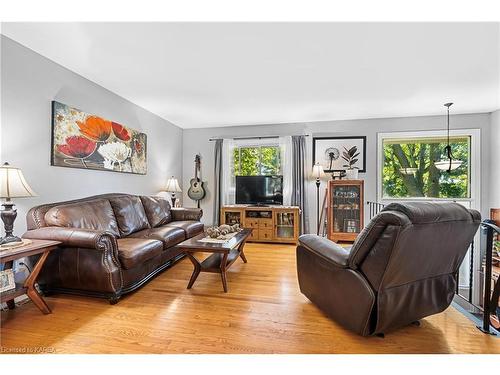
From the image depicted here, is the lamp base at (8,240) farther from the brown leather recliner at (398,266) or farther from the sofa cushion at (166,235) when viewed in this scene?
the brown leather recliner at (398,266)

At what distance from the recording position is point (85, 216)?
8.33 ft

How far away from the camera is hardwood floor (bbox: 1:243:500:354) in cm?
158

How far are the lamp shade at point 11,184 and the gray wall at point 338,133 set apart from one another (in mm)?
3471

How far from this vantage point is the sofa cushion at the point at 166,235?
9.31 feet

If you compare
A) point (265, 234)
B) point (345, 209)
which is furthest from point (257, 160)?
point (345, 209)

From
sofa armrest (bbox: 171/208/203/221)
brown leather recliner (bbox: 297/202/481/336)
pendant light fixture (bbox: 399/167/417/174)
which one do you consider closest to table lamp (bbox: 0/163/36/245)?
sofa armrest (bbox: 171/208/203/221)

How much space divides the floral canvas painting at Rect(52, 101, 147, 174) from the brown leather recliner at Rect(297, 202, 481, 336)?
2.88 metres

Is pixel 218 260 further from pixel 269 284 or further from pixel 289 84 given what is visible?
pixel 289 84

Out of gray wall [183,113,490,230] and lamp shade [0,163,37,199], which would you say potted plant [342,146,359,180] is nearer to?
gray wall [183,113,490,230]

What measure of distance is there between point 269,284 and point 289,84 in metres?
2.41

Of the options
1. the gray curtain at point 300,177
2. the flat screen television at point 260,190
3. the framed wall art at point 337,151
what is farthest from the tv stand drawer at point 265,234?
the framed wall art at point 337,151

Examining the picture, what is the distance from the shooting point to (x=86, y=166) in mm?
2969
